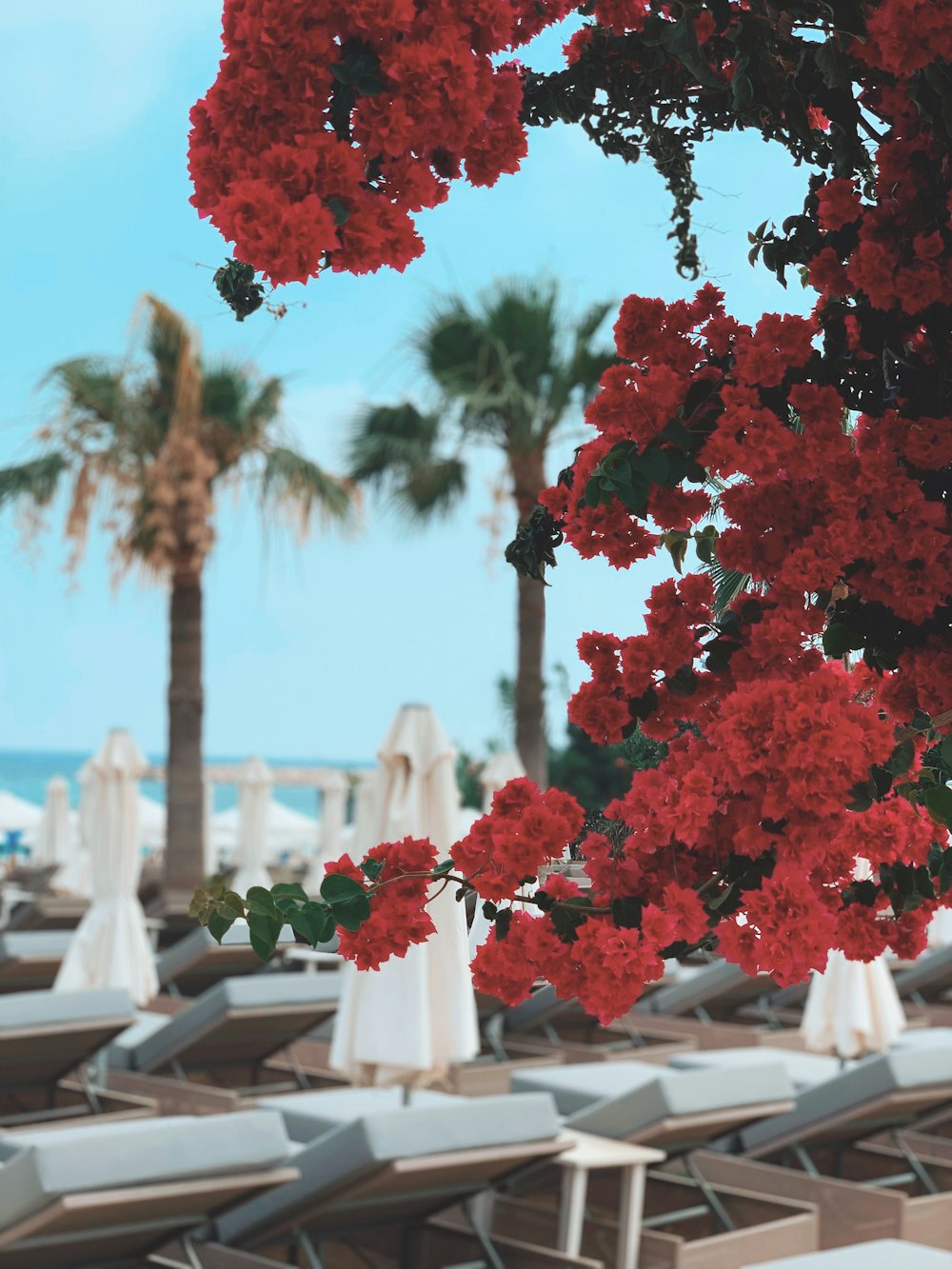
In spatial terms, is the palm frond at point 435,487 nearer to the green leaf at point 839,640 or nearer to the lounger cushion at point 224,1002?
the lounger cushion at point 224,1002

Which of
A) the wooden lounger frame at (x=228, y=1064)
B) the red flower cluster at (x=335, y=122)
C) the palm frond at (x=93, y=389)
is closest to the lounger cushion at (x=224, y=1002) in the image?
the wooden lounger frame at (x=228, y=1064)

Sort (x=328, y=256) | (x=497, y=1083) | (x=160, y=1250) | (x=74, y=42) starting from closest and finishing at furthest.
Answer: (x=328, y=256), (x=160, y=1250), (x=497, y=1083), (x=74, y=42)

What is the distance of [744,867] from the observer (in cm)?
156

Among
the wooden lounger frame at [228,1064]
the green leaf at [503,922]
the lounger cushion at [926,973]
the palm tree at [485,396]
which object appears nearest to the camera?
the green leaf at [503,922]

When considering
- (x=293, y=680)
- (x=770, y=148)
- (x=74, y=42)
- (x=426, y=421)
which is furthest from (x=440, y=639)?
(x=770, y=148)

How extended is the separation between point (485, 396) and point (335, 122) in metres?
12.0

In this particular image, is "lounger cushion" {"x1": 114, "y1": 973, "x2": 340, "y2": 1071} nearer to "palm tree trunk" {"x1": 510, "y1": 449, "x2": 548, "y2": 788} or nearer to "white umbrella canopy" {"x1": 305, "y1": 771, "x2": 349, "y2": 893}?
"palm tree trunk" {"x1": 510, "y1": 449, "x2": 548, "y2": 788}

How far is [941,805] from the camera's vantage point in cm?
163

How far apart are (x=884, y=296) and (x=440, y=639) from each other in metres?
70.5

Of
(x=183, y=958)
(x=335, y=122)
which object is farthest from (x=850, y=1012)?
(x=335, y=122)

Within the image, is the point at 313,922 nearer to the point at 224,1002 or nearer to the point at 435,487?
the point at 224,1002

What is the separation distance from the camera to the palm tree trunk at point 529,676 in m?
11.8

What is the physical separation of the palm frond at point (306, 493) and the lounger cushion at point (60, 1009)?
940cm

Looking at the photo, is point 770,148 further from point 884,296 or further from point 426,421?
point 426,421
